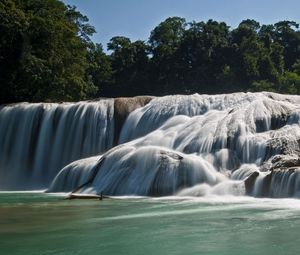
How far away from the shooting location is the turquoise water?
884 cm

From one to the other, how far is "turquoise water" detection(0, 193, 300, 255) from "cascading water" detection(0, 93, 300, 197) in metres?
1.96

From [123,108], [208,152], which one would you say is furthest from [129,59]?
[208,152]

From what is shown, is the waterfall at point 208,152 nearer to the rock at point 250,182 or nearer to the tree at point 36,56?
the rock at point 250,182

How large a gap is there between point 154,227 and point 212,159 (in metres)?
9.27

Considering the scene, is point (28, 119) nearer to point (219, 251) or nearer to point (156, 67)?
point (219, 251)

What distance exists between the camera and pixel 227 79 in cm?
5175

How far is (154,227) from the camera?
10.9 meters

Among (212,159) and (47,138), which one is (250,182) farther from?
(47,138)

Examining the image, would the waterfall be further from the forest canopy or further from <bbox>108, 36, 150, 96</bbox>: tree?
<bbox>108, 36, 150, 96</bbox>: tree

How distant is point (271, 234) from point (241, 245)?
1067 mm

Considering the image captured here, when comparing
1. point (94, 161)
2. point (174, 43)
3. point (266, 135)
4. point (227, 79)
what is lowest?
point (94, 161)

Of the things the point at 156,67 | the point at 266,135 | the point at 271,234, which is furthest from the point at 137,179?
the point at 156,67

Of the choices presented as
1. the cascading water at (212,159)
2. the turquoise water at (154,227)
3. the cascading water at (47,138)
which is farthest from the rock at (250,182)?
the cascading water at (47,138)

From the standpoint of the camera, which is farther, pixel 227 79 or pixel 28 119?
pixel 227 79
